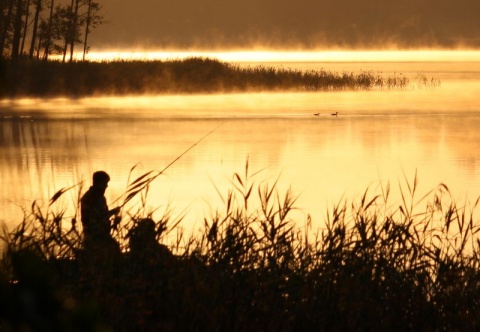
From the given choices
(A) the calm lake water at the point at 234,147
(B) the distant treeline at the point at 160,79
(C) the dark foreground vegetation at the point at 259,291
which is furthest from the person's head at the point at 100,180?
(B) the distant treeline at the point at 160,79

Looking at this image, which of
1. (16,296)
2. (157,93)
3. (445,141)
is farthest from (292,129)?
(16,296)

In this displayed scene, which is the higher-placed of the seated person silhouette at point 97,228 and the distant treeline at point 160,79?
the seated person silhouette at point 97,228

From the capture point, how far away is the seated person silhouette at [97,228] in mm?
6113

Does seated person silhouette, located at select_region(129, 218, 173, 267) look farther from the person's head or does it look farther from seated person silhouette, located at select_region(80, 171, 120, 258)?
the person's head

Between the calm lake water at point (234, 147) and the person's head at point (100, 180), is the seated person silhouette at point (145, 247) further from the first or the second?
the person's head at point (100, 180)

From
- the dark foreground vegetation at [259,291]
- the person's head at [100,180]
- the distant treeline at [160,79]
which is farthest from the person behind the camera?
the distant treeline at [160,79]

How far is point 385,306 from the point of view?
6.03 metres

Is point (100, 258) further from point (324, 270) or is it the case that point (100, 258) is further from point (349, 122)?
point (349, 122)

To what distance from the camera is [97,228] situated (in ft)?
21.7

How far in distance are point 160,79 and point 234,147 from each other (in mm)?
36738

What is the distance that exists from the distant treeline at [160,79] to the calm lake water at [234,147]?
519 cm

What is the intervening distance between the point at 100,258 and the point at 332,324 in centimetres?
147

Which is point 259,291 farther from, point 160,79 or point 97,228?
point 160,79

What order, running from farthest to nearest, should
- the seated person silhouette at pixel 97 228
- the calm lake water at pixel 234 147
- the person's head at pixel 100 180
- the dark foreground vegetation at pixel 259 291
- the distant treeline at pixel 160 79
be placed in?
the distant treeline at pixel 160 79, the calm lake water at pixel 234 147, the person's head at pixel 100 180, the seated person silhouette at pixel 97 228, the dark foreground vegetation at pixel 259 291
